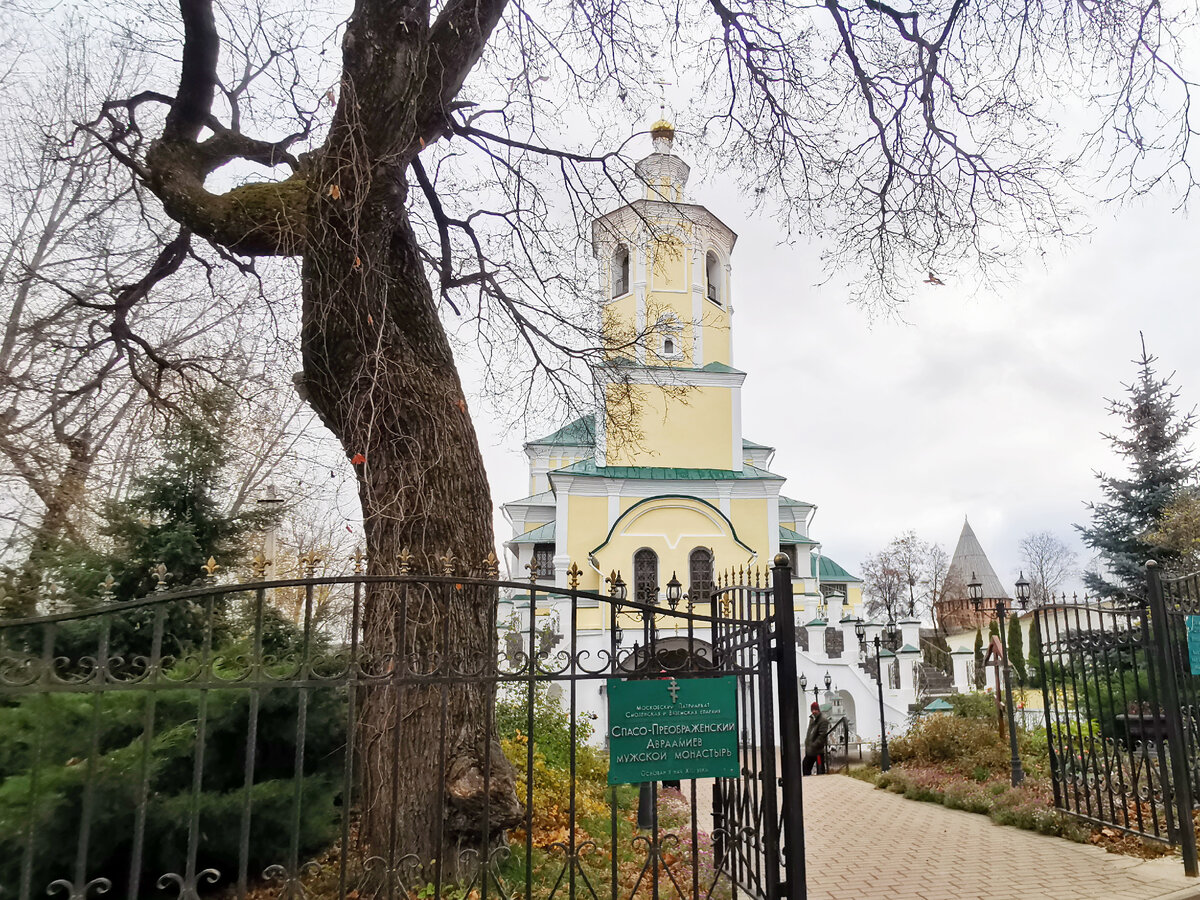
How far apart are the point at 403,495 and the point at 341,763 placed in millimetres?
2287

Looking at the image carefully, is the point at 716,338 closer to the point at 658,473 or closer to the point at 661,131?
the point at 658,473

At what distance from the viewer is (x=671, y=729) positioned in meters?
4.56

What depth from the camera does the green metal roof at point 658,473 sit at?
1020 inches

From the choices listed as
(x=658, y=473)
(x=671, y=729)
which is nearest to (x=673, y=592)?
(x=671, y=729)

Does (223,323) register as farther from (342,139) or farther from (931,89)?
(931,89)

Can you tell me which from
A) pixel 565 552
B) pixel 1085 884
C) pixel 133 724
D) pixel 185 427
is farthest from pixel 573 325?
pixel 565 552

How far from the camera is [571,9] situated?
6312 millimetres

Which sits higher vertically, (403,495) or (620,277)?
(620,277)

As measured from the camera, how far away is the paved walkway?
21.8 feet

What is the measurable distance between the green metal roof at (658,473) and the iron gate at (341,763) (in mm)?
19372

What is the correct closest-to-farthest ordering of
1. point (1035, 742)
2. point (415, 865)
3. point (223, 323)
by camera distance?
1. point (415, 865)
2. point (223, 323)
3. point (1035, 742)

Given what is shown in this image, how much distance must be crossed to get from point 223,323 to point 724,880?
9.29m

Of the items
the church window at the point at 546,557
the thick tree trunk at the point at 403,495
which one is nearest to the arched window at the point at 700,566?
the church window at the point at 546,557

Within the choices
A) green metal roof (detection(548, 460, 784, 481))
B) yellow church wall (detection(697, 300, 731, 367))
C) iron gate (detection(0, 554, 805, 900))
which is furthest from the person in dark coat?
yellow church wall (detection(697, 300, 731, 367))
